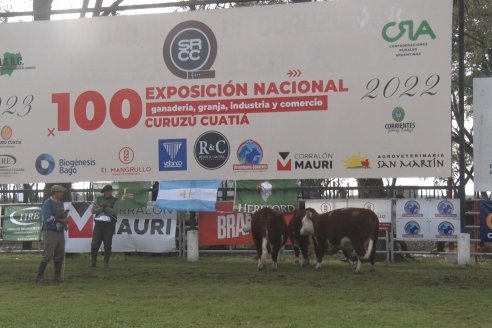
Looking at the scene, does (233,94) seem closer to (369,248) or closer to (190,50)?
(190,50)

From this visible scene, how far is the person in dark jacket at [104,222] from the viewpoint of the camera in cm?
1490

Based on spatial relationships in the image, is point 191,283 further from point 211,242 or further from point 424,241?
point 424,241

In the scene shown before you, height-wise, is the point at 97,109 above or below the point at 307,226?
above

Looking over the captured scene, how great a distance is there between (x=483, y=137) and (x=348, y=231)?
13.0 feet

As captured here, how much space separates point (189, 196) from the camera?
16328 mm

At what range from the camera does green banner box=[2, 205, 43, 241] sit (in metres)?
17.3

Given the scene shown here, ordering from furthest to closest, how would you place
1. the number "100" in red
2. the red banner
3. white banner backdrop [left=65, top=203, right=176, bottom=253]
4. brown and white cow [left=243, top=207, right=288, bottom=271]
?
white banner backdrop [left=65, top=203, right=176, bottom=253] < the red banner < the number "100" in red < brown and white cow [left=243, top=207, right=288, bottom=271]

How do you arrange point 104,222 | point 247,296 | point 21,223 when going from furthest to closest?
point 21,223 < point 104,222 < point 247,296

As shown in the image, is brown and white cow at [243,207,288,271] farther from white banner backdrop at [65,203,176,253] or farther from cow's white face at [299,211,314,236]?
white banner backdrop at [65,203,176,253]

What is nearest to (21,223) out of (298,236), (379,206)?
(298,236)

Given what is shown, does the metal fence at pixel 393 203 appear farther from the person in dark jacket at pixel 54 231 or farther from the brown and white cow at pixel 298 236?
the person in dark jacket at pixel 54 231

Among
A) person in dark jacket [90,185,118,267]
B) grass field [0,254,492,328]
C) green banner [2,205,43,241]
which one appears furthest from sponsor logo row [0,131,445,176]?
grass field [0,254,492,328]

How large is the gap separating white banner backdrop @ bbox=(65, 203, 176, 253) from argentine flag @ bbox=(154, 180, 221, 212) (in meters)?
0.40

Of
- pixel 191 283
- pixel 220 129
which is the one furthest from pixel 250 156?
pixel 191 283
